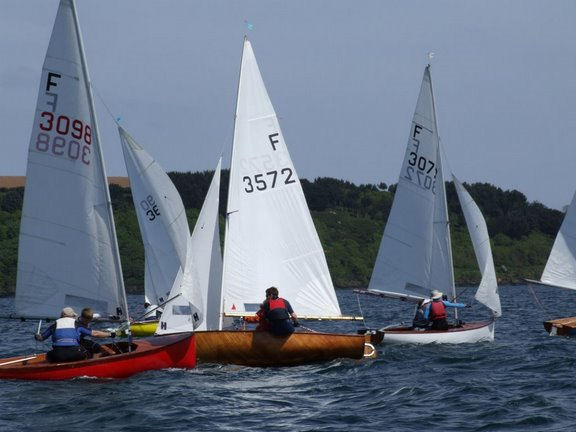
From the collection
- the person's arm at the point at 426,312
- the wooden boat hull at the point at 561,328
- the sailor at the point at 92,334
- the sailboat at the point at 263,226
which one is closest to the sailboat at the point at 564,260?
the wooden boat hull at the point at 561,328

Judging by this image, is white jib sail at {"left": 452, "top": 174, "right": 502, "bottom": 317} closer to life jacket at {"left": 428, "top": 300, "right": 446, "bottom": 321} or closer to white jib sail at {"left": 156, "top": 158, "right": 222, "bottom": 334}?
life jacket at {"left": 428, "top": 300, "right": 446, "bottom": 321}

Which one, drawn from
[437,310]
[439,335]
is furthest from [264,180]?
Answer: [439,335]

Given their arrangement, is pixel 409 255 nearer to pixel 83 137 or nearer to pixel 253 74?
pixel 253 74

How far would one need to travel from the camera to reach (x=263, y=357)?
2006cm

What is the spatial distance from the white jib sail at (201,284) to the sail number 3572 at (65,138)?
2975mm

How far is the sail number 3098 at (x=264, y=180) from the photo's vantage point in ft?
71.8

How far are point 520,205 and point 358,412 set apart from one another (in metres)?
83.4

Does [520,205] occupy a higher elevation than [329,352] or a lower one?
higher

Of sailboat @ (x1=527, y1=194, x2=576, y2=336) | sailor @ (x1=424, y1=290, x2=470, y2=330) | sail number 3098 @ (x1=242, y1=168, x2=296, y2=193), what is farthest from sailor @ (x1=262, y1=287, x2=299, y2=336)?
sailboat @ (x1=527, y1=194, x2=576, y2=336)

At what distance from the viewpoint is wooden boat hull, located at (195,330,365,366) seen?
20.0 metres

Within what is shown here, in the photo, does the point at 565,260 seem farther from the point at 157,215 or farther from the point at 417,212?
the point at 157,215

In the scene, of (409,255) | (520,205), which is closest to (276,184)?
(409,255)

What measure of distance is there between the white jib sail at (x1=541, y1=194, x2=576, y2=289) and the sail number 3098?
10.0 metres

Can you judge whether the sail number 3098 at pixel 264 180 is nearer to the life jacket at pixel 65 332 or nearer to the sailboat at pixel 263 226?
the sailboat at pixel 263 226
